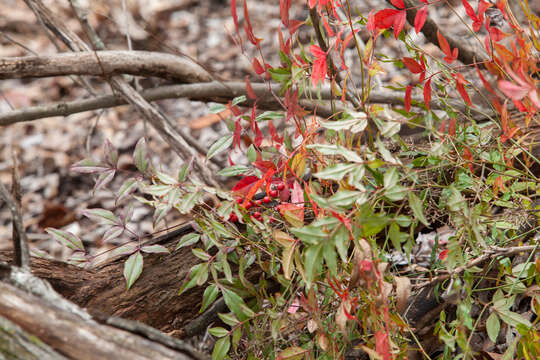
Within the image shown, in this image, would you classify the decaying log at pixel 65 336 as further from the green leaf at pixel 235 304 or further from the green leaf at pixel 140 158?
the green leaf at pixel 140 158

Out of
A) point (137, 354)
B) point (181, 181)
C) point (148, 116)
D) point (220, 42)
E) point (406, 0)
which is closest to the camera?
point (137, 354)

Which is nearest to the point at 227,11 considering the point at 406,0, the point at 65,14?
the point at 65,14

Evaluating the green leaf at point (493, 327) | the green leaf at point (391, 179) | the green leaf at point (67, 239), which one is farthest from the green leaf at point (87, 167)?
the green leaf at point (493, 327)

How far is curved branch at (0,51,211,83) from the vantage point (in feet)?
4.17

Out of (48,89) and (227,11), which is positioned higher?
(227,11)

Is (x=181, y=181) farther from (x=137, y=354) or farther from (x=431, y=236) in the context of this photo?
(x=431, y=236)

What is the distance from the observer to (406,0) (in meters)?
1.33

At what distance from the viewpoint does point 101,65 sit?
→ 4.53 ft

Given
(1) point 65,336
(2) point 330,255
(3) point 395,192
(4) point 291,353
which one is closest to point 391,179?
(3) point 395,192

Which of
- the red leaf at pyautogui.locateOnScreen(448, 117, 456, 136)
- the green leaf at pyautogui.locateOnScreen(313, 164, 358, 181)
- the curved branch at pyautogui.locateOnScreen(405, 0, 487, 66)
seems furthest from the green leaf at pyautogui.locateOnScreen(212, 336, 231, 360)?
the curved branch at pyautogui.locateOnScreen(405, 0, 487, 66)

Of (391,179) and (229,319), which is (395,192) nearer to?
(391,179)

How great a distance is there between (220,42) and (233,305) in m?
2.64

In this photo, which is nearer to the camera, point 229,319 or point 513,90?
point 513,90

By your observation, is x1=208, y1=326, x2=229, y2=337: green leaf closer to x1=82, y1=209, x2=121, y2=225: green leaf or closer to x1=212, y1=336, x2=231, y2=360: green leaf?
x1=212, y1=336, x2=231, y2=360: green leaf
